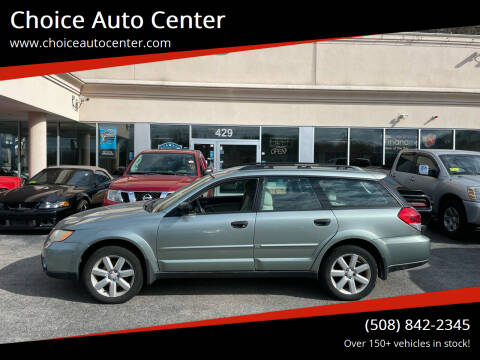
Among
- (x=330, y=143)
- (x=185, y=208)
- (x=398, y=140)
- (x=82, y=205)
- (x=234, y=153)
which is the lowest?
(x=82, y=205)

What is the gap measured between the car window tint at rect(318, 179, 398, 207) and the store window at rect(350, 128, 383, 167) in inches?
433

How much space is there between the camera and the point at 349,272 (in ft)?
15.3

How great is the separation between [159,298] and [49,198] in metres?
4.68

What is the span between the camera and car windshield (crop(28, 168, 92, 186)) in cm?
955

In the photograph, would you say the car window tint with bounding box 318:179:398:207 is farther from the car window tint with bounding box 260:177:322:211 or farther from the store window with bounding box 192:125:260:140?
the store window with bounding box 192:125:260:140

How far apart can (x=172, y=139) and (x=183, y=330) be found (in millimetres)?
11669

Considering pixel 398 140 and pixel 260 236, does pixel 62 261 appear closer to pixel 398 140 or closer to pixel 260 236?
pixel 260 236

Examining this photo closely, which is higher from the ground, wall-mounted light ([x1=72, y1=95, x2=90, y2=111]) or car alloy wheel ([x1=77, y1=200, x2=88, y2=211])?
wall-mounted light ([x1=72, y1=95, x2=90, y2=111])

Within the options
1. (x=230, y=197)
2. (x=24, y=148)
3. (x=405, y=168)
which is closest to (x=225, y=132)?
(x=405, y=168)

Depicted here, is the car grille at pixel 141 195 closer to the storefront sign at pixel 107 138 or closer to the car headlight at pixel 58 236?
the car headlight at pixel 58 236

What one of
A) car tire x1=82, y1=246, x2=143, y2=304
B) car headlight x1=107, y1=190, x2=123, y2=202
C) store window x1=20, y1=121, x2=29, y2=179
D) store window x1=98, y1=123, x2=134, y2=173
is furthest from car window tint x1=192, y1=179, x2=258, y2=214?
store window x1=20, y1=121, x2=29, y2=179

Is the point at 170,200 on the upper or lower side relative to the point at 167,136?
lower

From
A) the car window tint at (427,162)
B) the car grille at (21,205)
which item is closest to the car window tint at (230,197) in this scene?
the car grille at (21,205)

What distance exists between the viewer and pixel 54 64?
41.4ft
